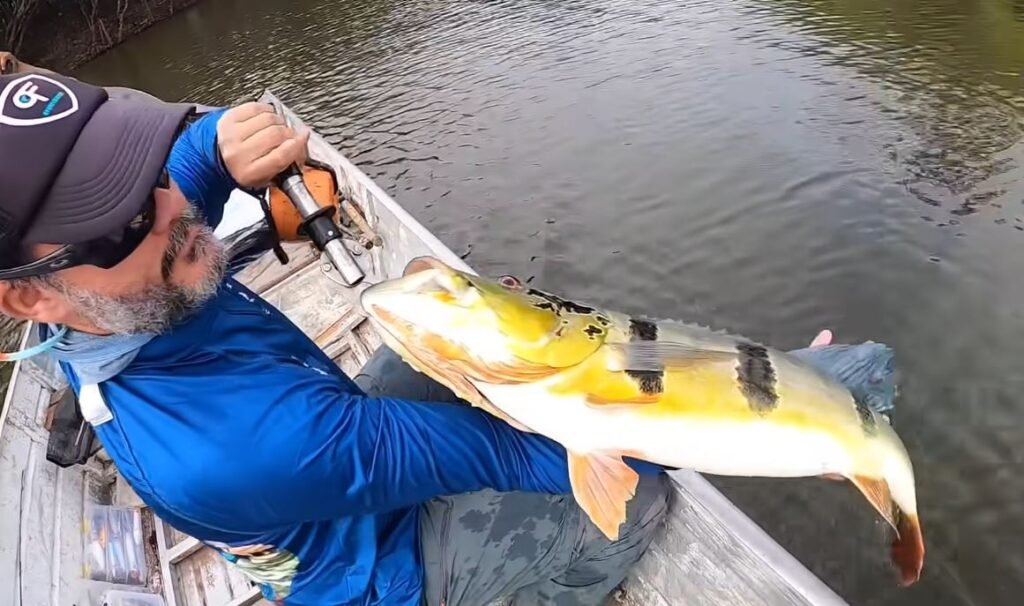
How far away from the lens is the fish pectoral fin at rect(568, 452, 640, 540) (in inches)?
88.4

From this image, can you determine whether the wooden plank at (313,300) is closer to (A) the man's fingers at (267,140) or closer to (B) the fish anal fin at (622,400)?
(A) the man's fingers at (267,140)

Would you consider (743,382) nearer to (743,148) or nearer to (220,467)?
(220,467)

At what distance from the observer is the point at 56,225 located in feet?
6.42

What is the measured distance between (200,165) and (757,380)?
231 centimetres

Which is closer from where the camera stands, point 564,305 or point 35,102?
point 35,102

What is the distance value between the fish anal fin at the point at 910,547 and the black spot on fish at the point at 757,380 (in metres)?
0.63

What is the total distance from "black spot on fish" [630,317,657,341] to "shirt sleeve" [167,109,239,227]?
1779mm

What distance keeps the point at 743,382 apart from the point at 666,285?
5.96m

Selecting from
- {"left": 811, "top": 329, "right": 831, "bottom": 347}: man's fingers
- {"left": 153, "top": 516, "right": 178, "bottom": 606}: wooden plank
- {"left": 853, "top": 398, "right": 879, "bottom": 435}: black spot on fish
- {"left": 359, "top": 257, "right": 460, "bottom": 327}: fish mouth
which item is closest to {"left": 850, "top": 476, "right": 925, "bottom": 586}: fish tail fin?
{"left": 853, "top": 398, "right": 879, "bottom": 435}: black spot on fish

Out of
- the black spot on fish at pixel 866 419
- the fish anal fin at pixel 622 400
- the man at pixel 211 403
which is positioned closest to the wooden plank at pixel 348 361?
the man at pixel 211 403

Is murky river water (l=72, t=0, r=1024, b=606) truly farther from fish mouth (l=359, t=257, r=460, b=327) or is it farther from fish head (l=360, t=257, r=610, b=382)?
fish mouth (l=359, t=257, r=460, b=327)

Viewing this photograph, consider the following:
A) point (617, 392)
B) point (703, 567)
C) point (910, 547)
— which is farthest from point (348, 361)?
point (910, 547)

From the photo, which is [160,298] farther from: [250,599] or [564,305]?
[250,599]

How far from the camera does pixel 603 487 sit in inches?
89.3
